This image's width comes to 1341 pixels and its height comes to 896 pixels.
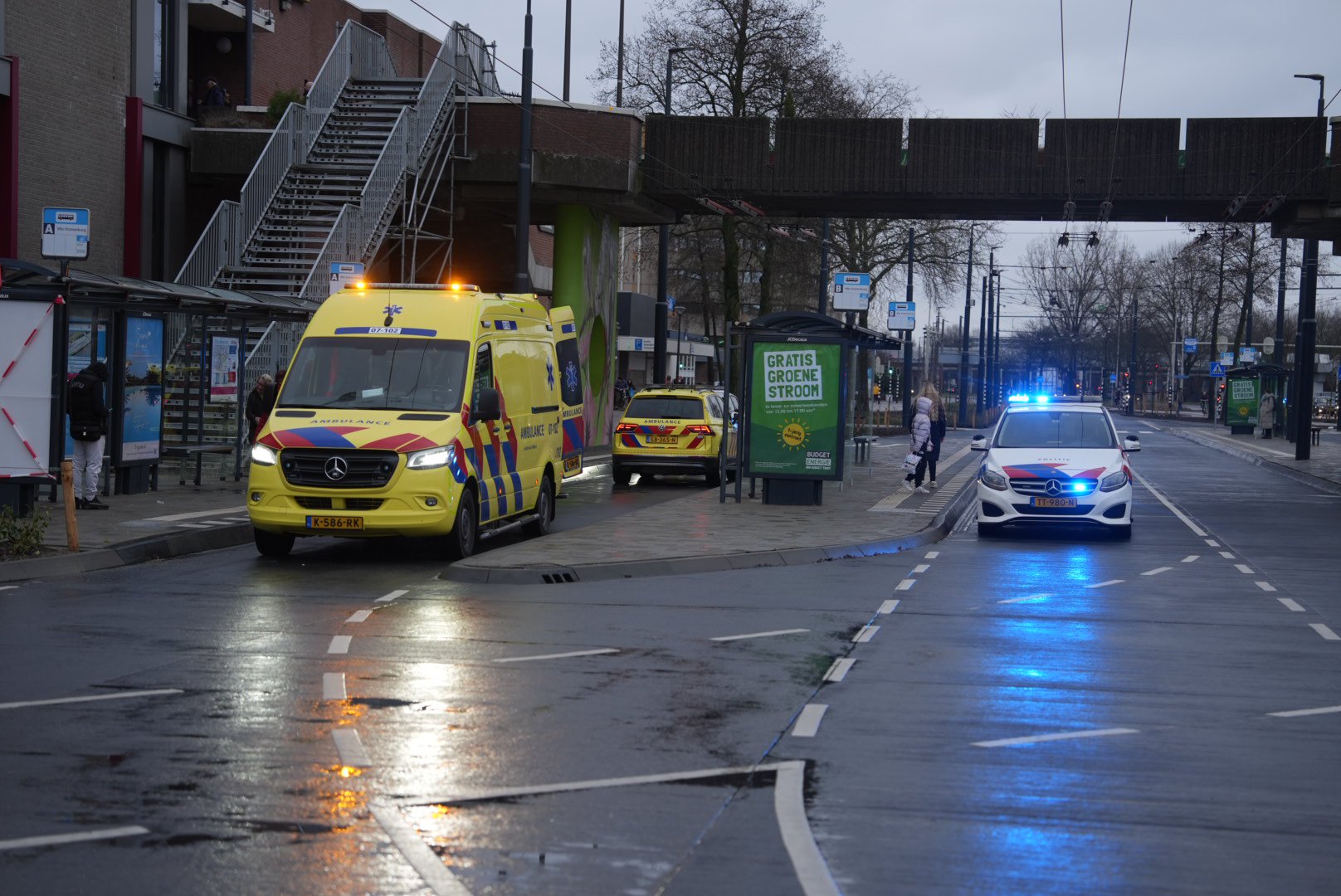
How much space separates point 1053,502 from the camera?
19938mm

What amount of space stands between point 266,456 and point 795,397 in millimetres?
9364

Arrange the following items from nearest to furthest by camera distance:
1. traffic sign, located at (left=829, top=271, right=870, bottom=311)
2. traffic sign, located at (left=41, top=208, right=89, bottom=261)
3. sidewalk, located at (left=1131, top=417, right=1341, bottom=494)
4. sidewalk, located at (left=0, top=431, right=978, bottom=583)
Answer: sidewalk, located at (left=0, top=431, right=978, bottom=583)
traffic sign, located at (left=41, top=208, right=89, bottom=261)
traffic sign, located at (left=829, top=271, right=870, bottom=311)
sidewalk, located at (left=1131, top=417, right=1341, bottom=494)

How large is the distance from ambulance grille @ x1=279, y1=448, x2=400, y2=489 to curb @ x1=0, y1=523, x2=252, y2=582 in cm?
180

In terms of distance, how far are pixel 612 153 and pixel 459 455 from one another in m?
20.2

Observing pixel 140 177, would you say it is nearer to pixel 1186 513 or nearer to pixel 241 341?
pixel 241 341

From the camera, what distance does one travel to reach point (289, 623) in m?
11.5

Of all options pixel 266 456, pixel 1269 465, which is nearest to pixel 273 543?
pixel 266 456

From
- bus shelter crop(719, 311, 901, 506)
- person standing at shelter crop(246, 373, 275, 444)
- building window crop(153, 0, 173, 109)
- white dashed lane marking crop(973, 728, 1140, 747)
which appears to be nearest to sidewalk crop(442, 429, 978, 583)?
bus shelter crop(719, 311, 901, 506)

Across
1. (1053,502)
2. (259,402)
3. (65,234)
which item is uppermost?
(65,234)

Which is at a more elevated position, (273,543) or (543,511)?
(543,511)

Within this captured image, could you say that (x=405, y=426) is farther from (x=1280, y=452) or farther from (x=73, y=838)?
(x=1280, y=452)

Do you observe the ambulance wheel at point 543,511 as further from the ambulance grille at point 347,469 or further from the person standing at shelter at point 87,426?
the person standing at shelter at point 87,426

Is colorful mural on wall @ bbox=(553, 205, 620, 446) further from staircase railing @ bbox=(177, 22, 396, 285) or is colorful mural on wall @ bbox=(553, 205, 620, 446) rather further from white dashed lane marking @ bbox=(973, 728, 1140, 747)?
white dashed lane marking @ bbox=(973, 728, 1140, 747)

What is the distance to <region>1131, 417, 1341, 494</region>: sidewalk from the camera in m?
35.7
